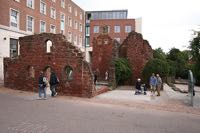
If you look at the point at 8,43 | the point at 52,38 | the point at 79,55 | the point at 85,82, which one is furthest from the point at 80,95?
the point at 8,43

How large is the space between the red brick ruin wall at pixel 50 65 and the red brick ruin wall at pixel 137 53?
537 inches

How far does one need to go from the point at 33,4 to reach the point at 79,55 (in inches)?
893

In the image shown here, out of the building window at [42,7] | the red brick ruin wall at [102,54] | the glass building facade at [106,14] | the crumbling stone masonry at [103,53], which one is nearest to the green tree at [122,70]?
the crumbling stone masonry at [103,53]

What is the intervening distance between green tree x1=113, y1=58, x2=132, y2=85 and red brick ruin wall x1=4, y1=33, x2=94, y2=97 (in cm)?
905

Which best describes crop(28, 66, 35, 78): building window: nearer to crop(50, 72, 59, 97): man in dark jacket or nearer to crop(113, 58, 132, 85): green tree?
crop(50, 72, 59, 97): man in dark jacket

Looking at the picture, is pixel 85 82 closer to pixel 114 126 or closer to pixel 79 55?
pixel 79 55

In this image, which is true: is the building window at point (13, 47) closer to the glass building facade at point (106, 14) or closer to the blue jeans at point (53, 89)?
the blue jeans at point (53, 89)

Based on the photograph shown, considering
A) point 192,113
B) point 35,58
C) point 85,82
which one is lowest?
point 192,113

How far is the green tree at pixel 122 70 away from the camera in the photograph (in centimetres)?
2652

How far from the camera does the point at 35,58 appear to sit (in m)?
19.7

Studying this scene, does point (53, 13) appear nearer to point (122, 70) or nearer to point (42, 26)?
point (42, 26)

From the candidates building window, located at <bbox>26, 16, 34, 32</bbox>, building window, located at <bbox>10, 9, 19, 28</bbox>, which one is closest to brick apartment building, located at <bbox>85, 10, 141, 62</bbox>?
building window, located at <bbox>26, 16, 34, 32</bbox>

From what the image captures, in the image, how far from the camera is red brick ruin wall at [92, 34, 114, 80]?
30.5 m

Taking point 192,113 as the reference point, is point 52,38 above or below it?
above
